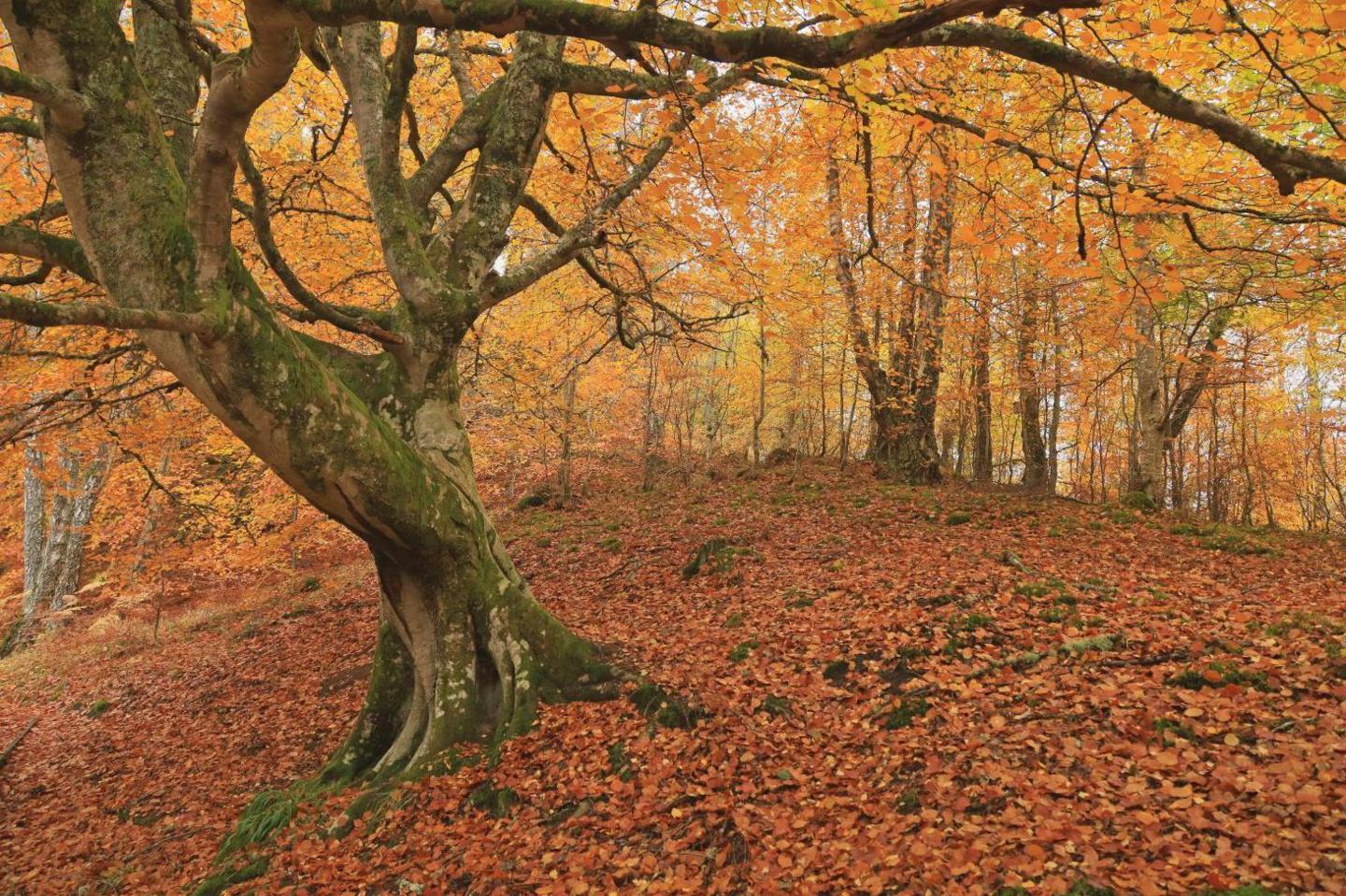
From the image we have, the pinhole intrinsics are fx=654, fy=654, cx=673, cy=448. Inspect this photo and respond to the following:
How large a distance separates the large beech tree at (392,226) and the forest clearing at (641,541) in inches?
1.0

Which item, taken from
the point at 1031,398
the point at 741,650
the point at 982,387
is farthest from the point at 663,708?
the point at 1031,398

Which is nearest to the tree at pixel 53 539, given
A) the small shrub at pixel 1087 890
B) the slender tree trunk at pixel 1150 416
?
the small shrub at pixel 1087 890

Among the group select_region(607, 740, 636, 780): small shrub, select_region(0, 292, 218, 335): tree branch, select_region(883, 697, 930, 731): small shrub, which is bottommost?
select_region(607, 740, 636, 780): small shrub

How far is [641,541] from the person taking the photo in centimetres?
1138

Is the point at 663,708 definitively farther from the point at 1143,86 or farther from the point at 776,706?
the point at 1143,86

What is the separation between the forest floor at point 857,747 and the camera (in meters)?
3.23

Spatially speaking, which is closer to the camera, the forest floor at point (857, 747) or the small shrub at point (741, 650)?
the forest floor at point (857, 747)

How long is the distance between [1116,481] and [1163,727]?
21.5 m

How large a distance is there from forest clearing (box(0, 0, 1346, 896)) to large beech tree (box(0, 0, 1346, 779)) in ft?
0.09

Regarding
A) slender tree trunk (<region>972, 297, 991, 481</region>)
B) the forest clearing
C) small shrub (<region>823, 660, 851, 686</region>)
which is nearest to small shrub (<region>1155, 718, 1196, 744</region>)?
the forest clearing

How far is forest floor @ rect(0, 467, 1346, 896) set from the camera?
10.6 feet

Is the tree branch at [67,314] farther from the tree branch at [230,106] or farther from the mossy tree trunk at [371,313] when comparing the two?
the tree branch at [230,106]

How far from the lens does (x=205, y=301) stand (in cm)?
352

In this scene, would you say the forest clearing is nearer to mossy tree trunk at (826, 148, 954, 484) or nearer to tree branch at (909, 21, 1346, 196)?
tree branch at (909, 21, 1346, 196)
